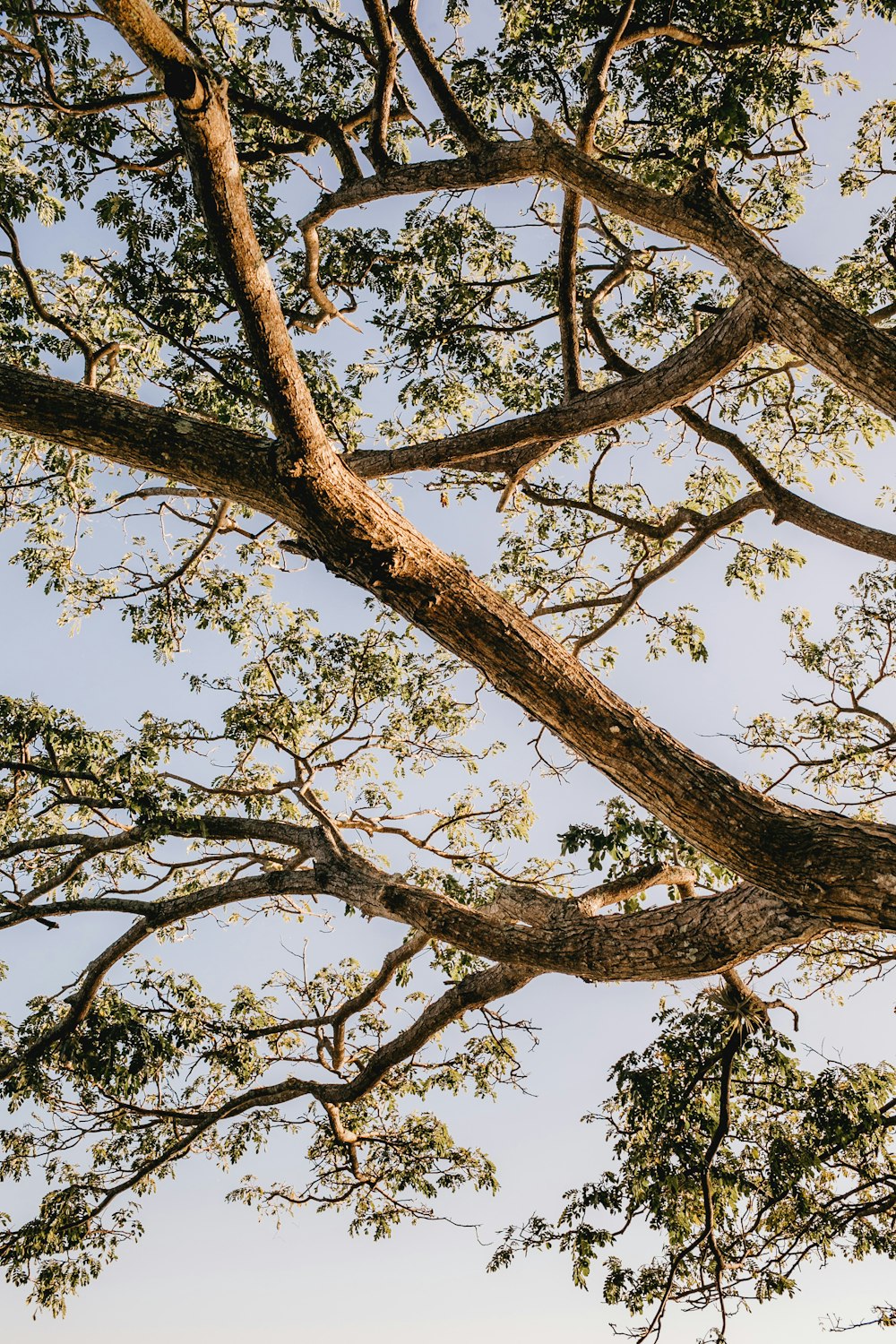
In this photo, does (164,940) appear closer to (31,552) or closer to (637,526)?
(31,552)

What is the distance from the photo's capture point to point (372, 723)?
8055mm

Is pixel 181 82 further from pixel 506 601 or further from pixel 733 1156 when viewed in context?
pixel 733 1156

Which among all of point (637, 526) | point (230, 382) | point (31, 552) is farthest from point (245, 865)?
point (637, 526)

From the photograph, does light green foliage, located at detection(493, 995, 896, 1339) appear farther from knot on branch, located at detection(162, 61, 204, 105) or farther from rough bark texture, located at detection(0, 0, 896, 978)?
knot on branch, located at detection(162, 61, 204, 105)

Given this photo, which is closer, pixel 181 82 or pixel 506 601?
pixel 181 82

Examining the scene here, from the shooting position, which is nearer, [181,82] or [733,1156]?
[181,82]

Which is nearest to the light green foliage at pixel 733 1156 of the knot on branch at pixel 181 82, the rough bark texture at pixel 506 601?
the rough bark texture at pixel 506 601

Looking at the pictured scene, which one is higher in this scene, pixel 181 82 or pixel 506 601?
pixel 181 82

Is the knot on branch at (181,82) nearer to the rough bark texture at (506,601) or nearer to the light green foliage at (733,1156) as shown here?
the rough bark texture at (506,601)

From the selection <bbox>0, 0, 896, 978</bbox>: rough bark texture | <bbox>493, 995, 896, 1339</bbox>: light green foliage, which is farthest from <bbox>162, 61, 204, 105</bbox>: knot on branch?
<bbox>493, 995, 896, 1339</bbox>: light green foliage

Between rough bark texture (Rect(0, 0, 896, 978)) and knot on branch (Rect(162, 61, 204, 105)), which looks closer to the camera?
knot on branch (Rect(162, 61, 204, 105))

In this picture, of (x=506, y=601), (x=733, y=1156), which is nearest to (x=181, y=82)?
(x=506, y=601)

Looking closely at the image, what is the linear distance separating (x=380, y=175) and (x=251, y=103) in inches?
54.7

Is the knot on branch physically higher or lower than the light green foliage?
higher
